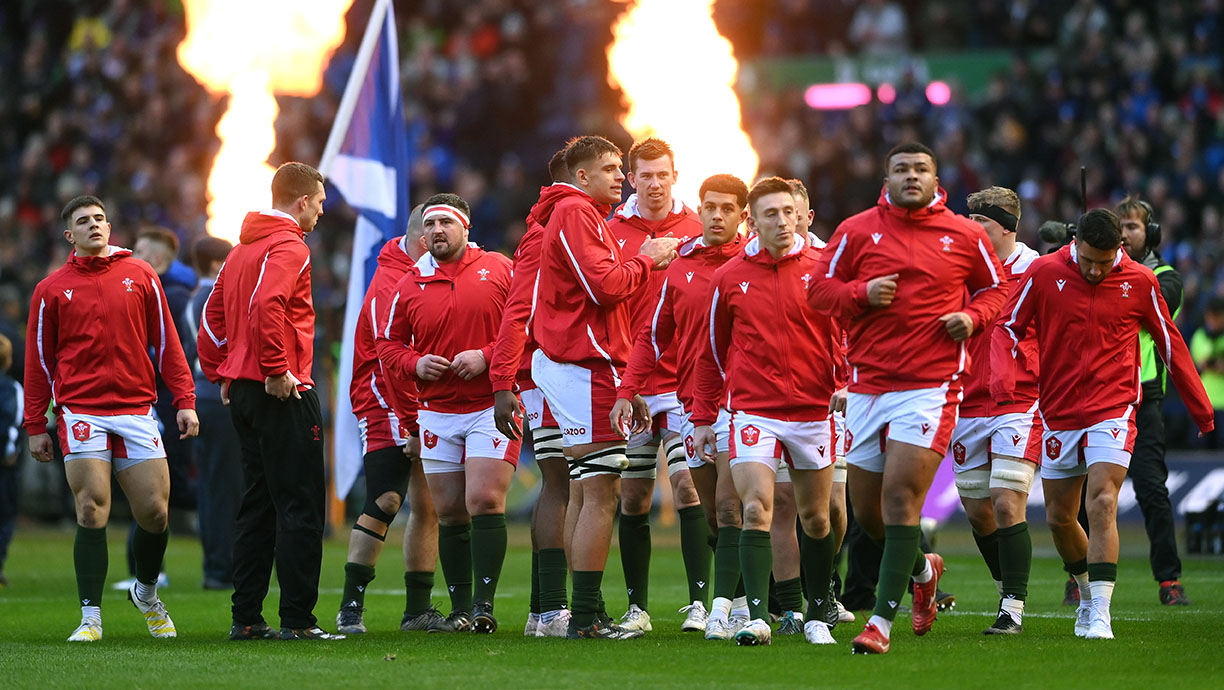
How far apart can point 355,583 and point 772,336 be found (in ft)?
10.2

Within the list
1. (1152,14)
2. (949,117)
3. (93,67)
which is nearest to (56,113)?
(93,67)

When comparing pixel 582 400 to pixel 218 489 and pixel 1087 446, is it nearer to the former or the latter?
pixel 1087 446

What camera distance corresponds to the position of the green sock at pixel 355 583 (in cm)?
1041

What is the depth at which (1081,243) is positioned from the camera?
9.56 m

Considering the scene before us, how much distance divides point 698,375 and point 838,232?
1.16 metres

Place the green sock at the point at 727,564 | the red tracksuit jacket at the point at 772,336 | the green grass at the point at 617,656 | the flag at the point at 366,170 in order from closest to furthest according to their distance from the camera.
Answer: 1. the green grass at the point at 617,656
2. the red tracksuit jacket at the point at 772,336
3. the green sock at the point at 727,564
4. the flag at the point at 366,170

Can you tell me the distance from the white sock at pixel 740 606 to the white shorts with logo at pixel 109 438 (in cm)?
339

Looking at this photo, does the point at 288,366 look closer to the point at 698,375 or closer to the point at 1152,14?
the point at 698,375

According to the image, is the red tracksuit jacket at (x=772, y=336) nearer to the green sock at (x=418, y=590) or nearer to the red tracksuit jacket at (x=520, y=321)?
the red tracksuit jacket at (x=520, y=321)

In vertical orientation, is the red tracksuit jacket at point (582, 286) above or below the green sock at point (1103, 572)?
above

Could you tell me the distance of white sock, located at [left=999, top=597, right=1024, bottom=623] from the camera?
9.76 meters

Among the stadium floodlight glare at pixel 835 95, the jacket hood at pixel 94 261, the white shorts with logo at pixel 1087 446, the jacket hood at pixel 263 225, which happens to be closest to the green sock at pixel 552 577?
the jacket hood at pixel 263 225

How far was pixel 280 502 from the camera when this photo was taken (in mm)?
9719

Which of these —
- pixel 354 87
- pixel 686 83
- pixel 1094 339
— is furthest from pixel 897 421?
pixel 686 83
